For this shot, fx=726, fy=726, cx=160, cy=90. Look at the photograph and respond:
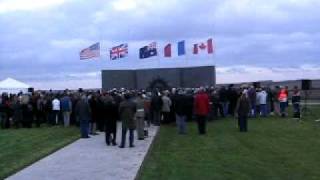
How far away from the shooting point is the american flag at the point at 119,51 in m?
50.6

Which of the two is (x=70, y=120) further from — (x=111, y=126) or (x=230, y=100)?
(x=111, y=126)

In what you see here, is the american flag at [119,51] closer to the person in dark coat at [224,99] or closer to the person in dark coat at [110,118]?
the person in dark coat at [224,99]

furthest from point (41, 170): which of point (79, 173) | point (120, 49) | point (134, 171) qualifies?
→ point (120, 49)

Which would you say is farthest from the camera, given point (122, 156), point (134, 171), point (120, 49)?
point (120, 49)

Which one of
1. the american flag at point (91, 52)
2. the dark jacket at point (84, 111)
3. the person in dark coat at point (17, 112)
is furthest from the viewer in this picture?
the american flag at point (91, 52)

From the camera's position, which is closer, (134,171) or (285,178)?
(285,178)

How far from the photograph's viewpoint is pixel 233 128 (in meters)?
31.0

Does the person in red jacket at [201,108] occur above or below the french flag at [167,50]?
below

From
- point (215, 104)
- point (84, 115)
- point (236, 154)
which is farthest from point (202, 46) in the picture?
point (236, 154)

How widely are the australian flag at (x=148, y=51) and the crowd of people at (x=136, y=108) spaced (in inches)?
484

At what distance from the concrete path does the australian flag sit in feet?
89.1

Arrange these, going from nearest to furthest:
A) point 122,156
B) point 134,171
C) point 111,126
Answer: point 134,171, point 122,156, point 111,126

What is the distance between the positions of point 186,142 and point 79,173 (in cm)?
858

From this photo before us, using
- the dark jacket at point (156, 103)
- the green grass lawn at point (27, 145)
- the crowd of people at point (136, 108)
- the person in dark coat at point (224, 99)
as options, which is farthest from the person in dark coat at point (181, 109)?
the person in dark coat at point (224, 99)
